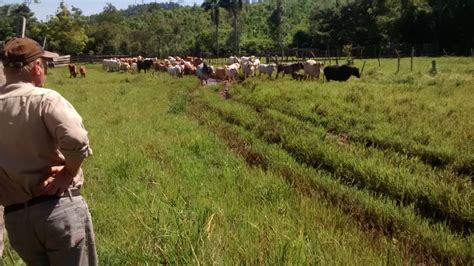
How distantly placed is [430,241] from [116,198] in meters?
3.56

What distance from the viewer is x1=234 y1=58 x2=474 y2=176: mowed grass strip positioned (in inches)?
326

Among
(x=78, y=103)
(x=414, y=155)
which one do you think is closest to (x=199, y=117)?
(x=78, y=103)

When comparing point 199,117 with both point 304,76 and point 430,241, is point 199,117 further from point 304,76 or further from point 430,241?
point 304,76

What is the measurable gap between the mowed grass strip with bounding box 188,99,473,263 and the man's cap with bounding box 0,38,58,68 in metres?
3.89

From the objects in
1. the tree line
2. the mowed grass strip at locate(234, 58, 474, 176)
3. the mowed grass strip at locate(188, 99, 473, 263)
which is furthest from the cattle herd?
the mowed grass strip at locate(188, 99, 473, 263)

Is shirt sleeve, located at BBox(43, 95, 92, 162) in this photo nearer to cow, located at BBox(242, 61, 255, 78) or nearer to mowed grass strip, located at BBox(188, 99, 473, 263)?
mowed grass strip, located at BBox(188, 99, 473, 263)

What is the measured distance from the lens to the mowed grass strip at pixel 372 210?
5039mm

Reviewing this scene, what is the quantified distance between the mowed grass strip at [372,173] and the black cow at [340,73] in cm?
1172

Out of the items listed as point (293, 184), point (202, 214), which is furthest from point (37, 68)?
point (293, 184)

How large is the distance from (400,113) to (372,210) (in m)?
5.69

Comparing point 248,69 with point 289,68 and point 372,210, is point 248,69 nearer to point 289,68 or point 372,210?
point 289,68

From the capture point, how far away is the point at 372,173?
7281 millimetres

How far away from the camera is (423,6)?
54.4 m

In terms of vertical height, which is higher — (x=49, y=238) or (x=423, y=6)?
(x=423, y=6)
